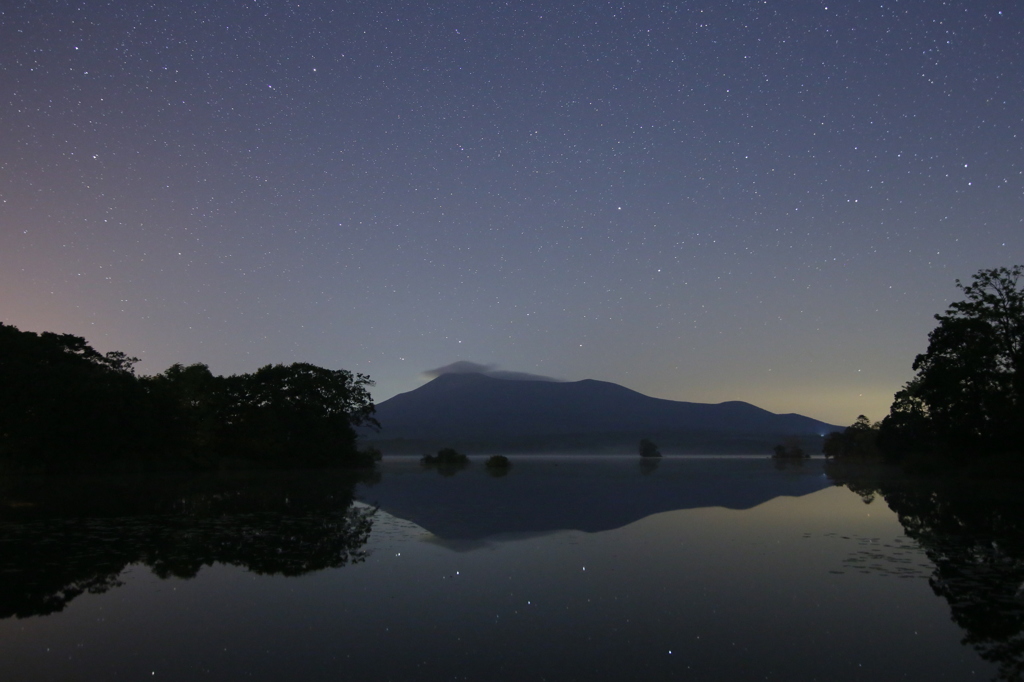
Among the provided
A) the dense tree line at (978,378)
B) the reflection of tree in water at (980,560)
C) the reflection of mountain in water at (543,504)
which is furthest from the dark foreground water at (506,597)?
the dense tree line at (978,378)

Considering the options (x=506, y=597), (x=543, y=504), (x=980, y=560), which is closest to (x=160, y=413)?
(x=543, y=504)

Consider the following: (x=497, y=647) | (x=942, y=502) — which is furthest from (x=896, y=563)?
(x=942, y=502)

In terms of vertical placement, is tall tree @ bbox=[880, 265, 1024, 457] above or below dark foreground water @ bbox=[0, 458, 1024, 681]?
above

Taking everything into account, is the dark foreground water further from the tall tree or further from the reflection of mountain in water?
the tall tree

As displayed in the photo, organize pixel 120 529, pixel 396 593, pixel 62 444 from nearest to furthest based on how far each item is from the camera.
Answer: pixel 396 593, pixel 120 529, pixel 62 444

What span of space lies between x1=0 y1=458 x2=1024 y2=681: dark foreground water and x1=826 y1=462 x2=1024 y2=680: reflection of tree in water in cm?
8

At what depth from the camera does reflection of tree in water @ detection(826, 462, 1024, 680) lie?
10.3m

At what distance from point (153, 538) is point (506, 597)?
43.2 feet

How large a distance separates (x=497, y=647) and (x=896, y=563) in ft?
40.2

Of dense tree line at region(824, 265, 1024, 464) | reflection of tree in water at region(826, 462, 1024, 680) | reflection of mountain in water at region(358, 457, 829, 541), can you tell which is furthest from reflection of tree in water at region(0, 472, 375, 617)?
dense tree line at region(824, 265, 1024, 464)

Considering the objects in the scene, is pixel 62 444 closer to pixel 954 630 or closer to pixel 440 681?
pixel 440 681

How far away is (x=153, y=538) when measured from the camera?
66.5ft

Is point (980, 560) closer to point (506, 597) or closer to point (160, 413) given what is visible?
point (506, 597)

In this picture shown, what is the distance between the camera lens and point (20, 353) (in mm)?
58656
